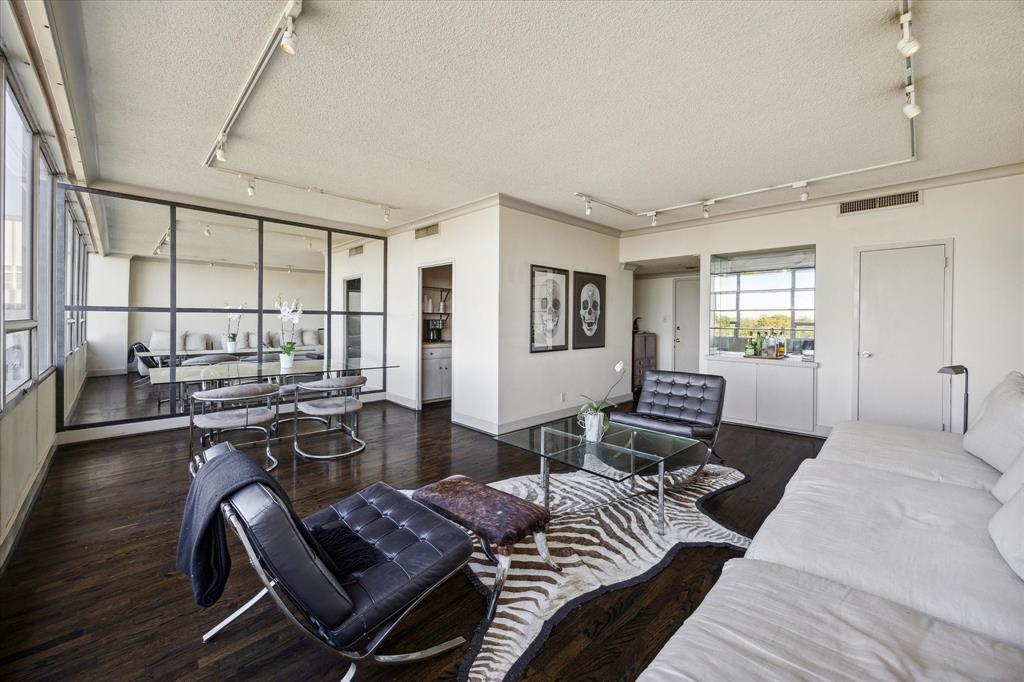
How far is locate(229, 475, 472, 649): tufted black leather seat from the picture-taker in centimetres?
138

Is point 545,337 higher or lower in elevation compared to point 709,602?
higher

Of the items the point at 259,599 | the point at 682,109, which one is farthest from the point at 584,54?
the point at 259,599

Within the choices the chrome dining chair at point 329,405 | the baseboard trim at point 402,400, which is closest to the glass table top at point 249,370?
the chrome dining chair at point 329,405

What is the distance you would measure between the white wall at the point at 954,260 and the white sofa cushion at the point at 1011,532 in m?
3.53

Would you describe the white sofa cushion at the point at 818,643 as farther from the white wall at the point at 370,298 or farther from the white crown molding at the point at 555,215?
the white wall at the point at 370,298

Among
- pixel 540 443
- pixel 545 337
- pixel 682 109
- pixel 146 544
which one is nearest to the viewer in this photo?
pixel 146 544

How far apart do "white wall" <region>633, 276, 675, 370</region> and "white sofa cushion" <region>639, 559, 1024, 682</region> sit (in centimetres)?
714

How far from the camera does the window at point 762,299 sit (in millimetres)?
5074

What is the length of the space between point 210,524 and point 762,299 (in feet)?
18.9

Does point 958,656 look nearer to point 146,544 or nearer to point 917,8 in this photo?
point 917,8

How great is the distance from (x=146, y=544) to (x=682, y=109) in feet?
13.5

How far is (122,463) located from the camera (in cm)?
382

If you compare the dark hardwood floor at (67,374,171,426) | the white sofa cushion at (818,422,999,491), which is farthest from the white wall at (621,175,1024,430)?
the dark hardwood floor at (67,374,171,426)

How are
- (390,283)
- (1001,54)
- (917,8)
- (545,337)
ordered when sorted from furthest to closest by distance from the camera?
1. (390,283)
2. (545,337)
3. (1001,54)
4. (917,8)
